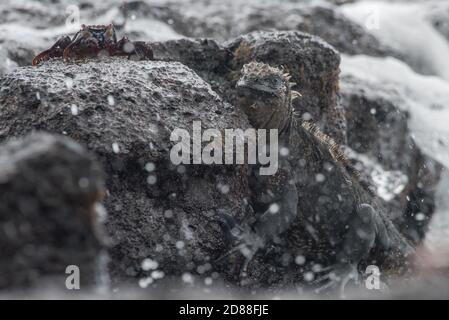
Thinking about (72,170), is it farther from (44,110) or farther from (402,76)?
(402,76)

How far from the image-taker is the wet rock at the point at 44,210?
1912 mm

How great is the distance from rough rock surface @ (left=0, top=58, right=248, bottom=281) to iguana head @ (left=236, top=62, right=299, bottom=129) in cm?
27

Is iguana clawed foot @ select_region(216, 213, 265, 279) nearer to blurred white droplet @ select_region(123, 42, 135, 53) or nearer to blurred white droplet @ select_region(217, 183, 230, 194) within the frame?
blurred white droplet @ select_region(217, 183, 230, 194)

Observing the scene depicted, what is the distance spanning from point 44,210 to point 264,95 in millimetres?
2079

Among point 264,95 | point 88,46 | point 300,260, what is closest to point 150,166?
point 264,95

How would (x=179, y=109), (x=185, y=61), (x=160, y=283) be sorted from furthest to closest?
(x=185, y=61)
(x=179, y=109)
(x=160, y=283)

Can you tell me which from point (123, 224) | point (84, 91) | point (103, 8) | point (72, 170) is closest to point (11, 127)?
point (84, 91)

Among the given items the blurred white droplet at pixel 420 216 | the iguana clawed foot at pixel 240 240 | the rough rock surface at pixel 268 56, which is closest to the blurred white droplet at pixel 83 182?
the iguana clawed foot at pixel 240 240

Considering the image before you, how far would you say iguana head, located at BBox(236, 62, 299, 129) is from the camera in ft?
12.0

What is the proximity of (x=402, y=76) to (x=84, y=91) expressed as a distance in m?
6.17

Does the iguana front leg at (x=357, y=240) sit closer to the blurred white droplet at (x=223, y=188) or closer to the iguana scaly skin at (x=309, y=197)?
the iguana scaly skin at (x=309, y=197)

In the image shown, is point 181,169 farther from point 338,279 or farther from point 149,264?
point 338,279

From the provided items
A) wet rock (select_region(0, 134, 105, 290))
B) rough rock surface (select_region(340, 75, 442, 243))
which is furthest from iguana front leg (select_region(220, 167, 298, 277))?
rough rock surface (select_region(340, 75, 442, 243))

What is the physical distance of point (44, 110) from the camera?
3188mm
